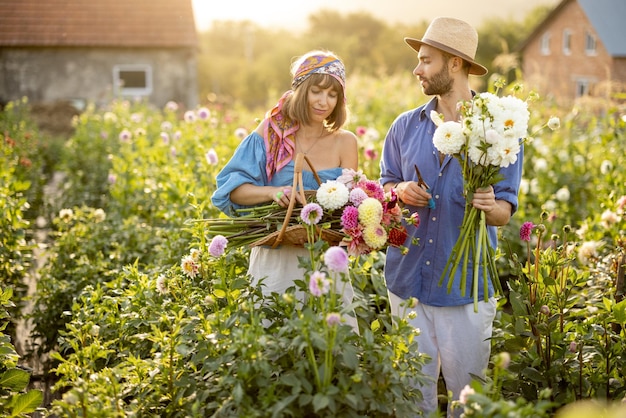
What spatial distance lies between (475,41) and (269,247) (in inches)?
47.4

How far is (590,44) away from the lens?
101 ft

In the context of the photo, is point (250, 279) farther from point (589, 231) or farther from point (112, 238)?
point (589, 231)

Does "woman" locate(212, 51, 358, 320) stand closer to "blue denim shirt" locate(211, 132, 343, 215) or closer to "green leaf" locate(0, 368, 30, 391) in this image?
"blue denim shirt" locate(211, 132, 343, 215)

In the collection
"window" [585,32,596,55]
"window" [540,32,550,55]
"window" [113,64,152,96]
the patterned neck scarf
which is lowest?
the patterned neck scarf

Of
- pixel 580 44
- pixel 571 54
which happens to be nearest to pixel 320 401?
pixel 580 44

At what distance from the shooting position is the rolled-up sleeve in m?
2.88

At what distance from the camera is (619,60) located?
26.7m

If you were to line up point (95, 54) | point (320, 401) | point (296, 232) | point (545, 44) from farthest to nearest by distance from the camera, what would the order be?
point (545, 44)
point (95, 54)
point (296, 232)
point (320, 401)

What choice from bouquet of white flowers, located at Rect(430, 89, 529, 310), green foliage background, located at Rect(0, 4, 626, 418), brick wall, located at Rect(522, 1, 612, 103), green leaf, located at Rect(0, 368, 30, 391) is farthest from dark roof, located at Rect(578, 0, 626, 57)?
green leaf, located at Rect(0, 368, 30, 391)

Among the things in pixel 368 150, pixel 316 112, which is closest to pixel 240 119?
pixel 368 150

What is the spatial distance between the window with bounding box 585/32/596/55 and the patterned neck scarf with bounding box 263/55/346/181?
100ft

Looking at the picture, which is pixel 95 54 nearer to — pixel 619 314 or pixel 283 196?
pixel 283 196

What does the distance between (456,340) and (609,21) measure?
2859 cm

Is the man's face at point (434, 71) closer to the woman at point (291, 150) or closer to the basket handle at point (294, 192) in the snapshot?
the woman at point (291, 150)
